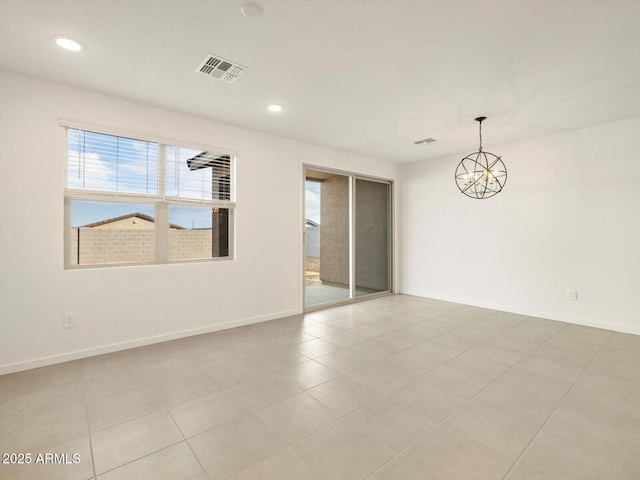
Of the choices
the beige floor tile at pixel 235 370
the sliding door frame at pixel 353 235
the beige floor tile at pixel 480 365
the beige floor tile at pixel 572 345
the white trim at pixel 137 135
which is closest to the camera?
the beige floor tile at pixel 235 370

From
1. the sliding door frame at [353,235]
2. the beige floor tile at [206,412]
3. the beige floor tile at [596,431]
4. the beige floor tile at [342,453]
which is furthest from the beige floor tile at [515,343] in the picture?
the beige floor tile at [206,412]

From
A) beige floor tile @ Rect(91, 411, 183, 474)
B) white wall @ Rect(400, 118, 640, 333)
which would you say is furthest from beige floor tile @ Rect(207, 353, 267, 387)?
white wall @ Rect(400, 118, 640, 333)

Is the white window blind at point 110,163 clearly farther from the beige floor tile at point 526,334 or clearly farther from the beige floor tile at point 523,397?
the beige floor tile at point 526,334

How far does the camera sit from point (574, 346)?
3.32 m

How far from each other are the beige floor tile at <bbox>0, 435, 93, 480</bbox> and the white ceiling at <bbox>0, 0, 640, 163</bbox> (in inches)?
103

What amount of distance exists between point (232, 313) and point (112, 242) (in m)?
1.57

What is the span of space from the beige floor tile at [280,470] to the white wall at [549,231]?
4.28 metres

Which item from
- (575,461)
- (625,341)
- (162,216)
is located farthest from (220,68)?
(625,341)

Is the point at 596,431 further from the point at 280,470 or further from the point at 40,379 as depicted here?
the point at 40,379

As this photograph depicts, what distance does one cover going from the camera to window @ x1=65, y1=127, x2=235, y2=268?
3043mm

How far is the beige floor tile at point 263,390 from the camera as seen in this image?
224 centimetres

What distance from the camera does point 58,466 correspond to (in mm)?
1616

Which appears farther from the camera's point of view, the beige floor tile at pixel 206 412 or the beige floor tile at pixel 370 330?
the beige floor tile at pixel 370 330

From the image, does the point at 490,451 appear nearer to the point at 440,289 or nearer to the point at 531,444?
the point at 531,444
